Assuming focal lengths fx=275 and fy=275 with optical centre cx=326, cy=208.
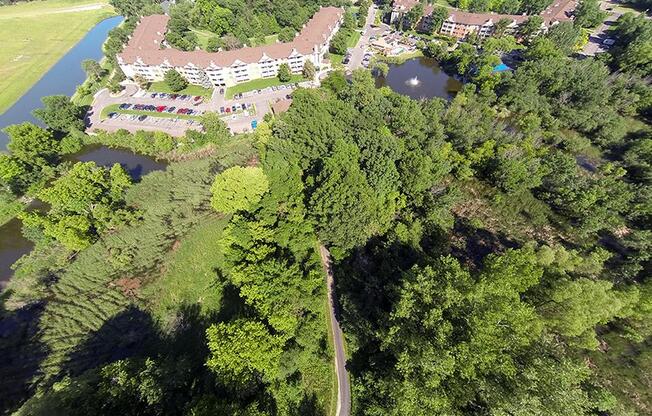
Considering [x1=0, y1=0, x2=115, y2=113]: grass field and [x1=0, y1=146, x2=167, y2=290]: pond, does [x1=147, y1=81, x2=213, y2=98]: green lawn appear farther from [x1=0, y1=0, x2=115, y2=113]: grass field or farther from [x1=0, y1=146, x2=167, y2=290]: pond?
[x1=0, y1=0, x2=115, y2=113]: grass field

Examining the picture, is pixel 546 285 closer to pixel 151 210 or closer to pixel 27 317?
pixel 151 210

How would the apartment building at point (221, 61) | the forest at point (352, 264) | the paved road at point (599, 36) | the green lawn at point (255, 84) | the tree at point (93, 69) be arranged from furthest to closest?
the paved road at point (599, 36) < the tree at point (93, 69) < the green lawn at point (255, 84) < the apartment building at point (221, 61) < the forest at point (352, 264)

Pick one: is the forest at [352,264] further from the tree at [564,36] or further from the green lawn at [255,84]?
the tree at [564,36]

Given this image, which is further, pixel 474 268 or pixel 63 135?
pixel 63 135

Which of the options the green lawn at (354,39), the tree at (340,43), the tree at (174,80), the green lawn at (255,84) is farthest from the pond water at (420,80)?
the tree at (174,80)

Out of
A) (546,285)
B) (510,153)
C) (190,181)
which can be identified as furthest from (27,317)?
(510,153)

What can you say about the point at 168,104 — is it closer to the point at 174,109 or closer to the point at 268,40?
the point at 174,109
